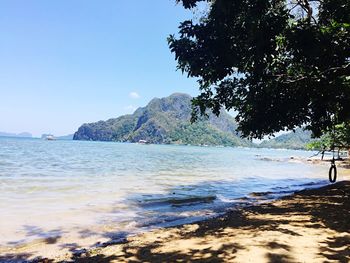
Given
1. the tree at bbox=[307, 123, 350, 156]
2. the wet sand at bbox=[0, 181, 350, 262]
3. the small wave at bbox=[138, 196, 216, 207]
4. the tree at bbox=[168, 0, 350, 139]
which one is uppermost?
the tree at bbox=[168, 0, 350, 139]

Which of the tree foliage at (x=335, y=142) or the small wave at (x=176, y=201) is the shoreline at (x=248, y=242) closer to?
the small wave at (x=176, y=201)

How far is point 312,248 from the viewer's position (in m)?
6.85

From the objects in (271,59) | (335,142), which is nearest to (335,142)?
(335,142)

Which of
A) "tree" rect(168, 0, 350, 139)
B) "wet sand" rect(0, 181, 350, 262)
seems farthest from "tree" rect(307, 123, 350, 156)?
"wet sand" rect(0, 181, 350, 262)

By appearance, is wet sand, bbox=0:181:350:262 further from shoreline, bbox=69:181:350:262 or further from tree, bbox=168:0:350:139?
tree, bbox=168:0:350:139

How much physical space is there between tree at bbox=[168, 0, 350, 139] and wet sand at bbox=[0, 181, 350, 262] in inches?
192

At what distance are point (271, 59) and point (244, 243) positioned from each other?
803 cm

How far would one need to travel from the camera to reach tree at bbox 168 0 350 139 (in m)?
11.8

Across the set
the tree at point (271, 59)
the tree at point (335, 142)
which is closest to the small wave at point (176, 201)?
the tree at point (271, 59)

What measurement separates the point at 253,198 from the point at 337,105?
24.0 ft

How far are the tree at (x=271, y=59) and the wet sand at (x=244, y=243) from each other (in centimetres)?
488

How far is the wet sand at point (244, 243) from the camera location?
654 centimetres

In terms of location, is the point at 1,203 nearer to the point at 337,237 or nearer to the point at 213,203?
the point at 213,203

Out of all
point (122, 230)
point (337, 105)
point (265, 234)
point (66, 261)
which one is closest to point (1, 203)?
point (122, 230)
